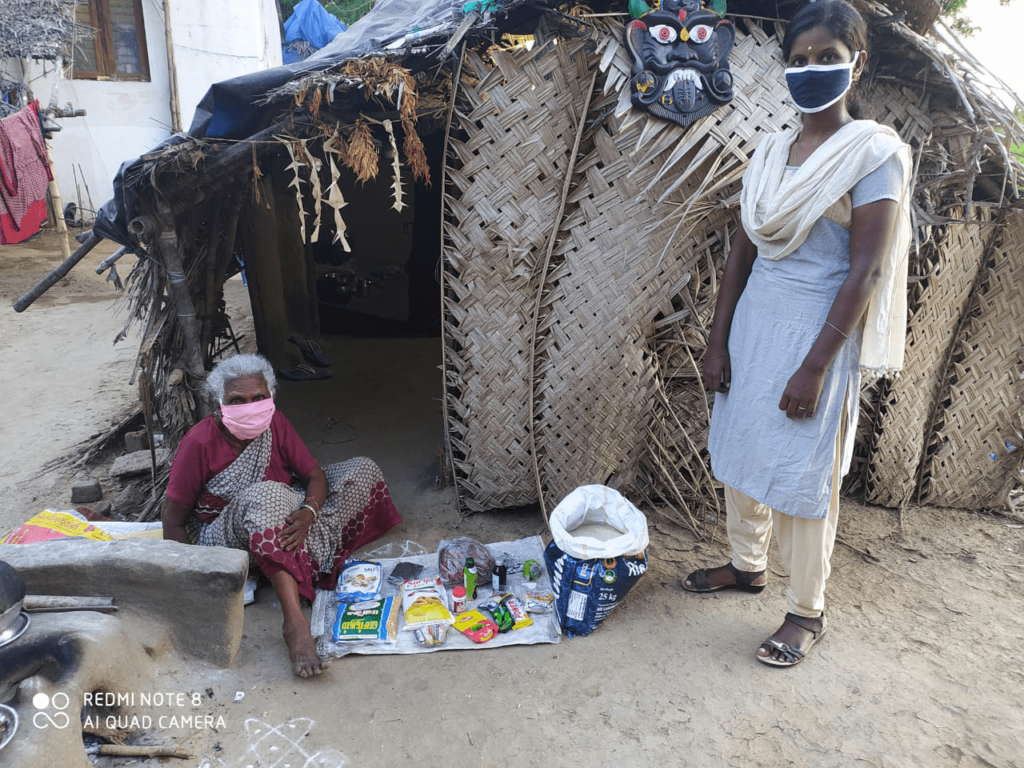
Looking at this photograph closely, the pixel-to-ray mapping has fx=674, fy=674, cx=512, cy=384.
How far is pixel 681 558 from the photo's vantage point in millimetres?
3232

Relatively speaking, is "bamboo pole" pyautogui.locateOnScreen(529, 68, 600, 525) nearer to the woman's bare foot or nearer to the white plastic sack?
the white plastic sack

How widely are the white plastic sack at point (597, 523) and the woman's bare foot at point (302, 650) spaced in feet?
3.33

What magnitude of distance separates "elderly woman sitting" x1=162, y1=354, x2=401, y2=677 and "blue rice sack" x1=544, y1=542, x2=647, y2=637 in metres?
0.98

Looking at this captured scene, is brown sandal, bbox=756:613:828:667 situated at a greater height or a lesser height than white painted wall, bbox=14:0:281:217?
lesser

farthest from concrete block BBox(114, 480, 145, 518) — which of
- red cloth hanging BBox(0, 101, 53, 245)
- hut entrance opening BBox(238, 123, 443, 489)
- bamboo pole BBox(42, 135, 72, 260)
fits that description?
bamboo pole BBox(42, 135, 72, 260)

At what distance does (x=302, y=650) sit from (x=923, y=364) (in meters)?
3.27

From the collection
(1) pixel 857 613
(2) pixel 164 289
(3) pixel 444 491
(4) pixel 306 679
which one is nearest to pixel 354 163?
(2) pixel 164 289

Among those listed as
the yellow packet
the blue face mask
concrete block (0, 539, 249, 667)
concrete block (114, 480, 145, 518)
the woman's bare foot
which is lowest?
concrete block (114, 480, 145, 518)

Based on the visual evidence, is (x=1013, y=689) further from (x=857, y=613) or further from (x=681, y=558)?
(x=681, y=558)

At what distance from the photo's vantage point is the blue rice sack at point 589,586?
2.63 m

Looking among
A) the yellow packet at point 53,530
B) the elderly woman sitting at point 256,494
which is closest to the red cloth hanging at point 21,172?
the yellow packet at point 53,530

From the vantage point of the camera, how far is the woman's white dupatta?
2.03 metres

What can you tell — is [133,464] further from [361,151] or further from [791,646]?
[791,646]

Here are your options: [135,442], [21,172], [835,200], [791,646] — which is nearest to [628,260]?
[835,200]
